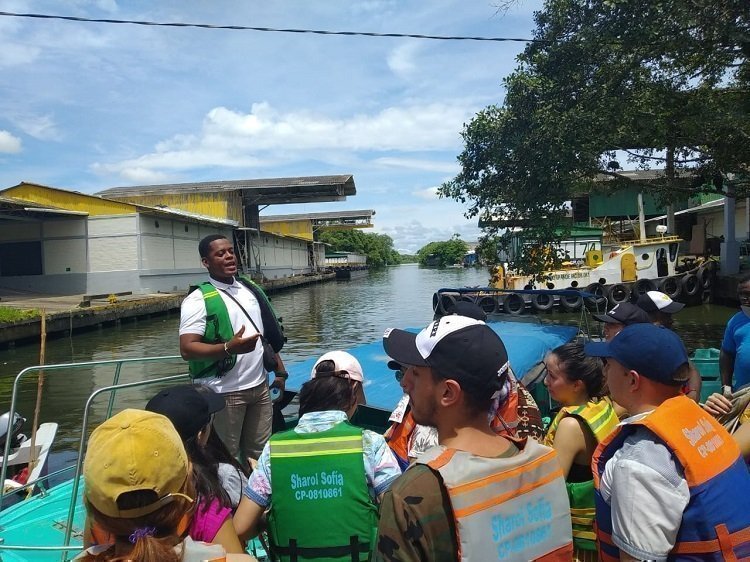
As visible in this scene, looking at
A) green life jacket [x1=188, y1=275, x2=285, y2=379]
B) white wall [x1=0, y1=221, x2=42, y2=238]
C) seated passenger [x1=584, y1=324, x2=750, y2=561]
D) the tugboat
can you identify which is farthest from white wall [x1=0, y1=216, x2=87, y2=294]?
seated passenger [x1=584, y1=324, x2=750, y2=561]

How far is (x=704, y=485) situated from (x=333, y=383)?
135cm

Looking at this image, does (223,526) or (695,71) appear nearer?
(223,526)

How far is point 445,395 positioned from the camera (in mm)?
1539

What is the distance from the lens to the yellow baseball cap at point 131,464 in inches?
55.2

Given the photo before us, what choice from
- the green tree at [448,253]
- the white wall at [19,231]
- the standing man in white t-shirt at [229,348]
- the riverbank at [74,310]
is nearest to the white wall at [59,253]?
the white wall at [19,231]

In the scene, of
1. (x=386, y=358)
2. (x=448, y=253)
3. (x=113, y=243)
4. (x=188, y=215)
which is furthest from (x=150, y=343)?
(x=448, y=253)

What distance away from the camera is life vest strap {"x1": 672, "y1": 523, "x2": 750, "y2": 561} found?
59.4 inches

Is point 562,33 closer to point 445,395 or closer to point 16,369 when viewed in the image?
point 445,395

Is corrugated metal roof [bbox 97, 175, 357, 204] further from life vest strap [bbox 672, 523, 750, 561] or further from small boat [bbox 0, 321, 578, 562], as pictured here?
life vest strap [bbox 672, 523, 750, 561]

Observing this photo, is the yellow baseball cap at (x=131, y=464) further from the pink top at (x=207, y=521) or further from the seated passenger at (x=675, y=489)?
the seated passenger at (x=675, y=489)

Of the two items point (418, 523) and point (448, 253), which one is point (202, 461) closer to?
point (418, 523)

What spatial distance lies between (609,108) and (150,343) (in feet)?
47.1

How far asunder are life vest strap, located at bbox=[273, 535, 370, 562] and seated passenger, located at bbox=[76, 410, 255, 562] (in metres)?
0.53

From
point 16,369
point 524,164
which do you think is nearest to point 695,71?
point 524,164
